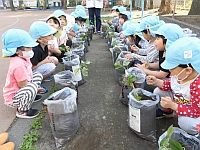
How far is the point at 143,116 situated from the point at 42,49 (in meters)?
1.88

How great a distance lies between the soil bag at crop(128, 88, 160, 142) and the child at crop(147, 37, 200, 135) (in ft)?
0.48

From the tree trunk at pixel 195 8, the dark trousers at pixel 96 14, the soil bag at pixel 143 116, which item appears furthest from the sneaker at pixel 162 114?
the tree trunk at pixel 195 8

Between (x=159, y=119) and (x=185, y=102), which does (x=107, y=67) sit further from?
(x=185, y=102)

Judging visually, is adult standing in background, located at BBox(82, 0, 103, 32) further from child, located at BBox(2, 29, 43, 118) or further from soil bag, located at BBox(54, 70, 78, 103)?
child, located at BBox(2, 29, 43, 118)

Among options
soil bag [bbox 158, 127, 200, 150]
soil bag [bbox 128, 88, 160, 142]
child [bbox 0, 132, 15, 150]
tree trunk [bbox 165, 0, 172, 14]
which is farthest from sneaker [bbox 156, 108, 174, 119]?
tree trunk [bbox 165, 0, 172, 14]

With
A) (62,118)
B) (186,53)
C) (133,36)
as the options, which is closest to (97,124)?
(62,118)

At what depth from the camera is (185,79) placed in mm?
1531

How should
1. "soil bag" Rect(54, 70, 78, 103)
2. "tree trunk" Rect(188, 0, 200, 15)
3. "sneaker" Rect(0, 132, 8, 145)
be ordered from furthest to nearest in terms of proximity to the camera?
1. "tree trunk" Rect(188, 0, 200, 15)
2. "soil bag" Rect(54, 70, 78, 103)
3. "sneaker" Rect(0, 132, 8, 145)

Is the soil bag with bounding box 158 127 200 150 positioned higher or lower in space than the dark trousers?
lower

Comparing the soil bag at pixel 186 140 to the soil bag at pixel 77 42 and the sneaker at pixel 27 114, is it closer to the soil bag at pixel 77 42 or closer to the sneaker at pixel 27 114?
the sneaker at pixel 27 114

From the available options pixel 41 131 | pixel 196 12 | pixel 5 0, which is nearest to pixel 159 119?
pixel 41 131

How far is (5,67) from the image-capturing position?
3.79m

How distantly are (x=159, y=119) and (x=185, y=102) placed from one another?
0.49m

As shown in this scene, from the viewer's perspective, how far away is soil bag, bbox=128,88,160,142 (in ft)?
5.35
